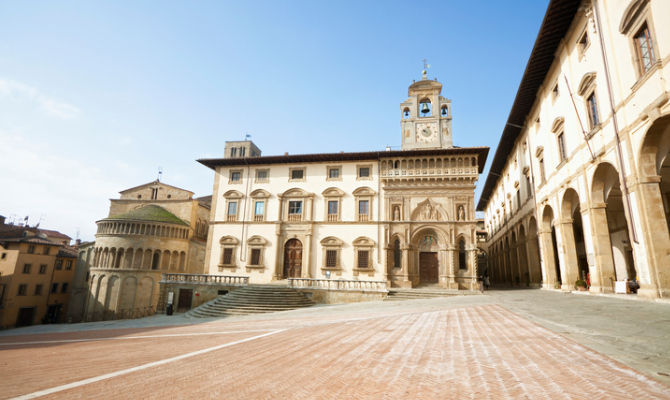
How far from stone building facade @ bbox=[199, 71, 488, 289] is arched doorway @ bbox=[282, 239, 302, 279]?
0.29 ft

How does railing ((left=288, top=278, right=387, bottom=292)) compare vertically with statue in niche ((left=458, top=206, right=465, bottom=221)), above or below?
below

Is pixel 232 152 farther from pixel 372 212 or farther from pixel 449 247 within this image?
pixel 449 247

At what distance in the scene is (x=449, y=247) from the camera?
24.7 meters

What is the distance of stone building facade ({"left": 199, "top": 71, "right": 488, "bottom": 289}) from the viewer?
25.5m

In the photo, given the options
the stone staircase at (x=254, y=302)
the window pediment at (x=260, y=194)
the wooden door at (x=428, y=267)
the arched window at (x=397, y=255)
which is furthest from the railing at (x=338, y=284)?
the window pediment at (x=260, y=194)

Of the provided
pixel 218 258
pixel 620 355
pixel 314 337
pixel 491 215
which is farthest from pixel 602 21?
pixel 491 215

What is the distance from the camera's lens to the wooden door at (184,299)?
25.0 meters

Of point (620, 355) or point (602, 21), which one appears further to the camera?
point (602, 21)

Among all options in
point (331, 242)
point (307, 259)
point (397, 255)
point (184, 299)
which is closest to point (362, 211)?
point (331, 242)

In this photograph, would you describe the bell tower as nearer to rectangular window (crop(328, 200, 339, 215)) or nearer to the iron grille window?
rectangular window (crop(328, 200, 339, 215))

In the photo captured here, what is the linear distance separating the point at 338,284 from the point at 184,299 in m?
12.7

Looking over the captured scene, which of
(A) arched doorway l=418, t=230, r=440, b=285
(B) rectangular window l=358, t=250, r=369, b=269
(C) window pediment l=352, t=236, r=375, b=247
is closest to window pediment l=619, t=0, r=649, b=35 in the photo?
(A) arched doorway l=418, t=230, r=440, b=285

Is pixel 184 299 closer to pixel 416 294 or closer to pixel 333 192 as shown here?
pixel 333 192

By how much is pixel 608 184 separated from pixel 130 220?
41344mm
